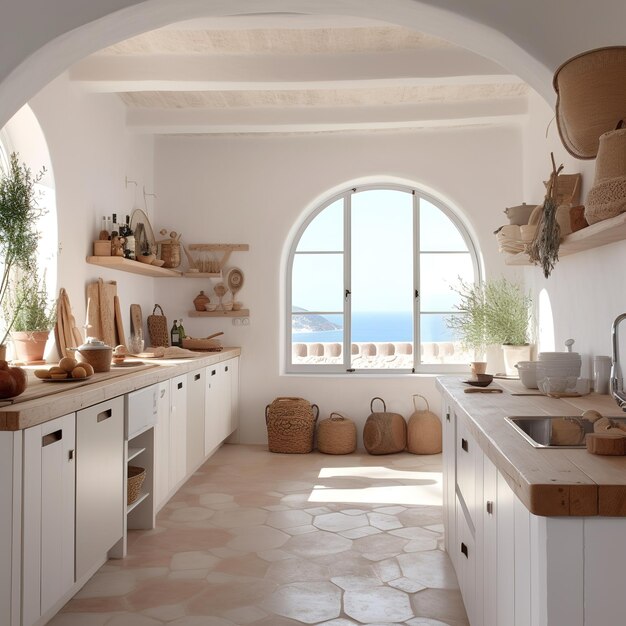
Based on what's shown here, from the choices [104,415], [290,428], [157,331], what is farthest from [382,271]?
[104,415]

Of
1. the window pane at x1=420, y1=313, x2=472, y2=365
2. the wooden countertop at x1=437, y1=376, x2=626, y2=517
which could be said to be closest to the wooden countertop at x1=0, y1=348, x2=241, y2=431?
the wooden countertop at x1=437, y1=376, x2=626, y2=517

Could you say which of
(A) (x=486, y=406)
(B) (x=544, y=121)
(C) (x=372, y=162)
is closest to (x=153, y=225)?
(C) (x=372, y=162)

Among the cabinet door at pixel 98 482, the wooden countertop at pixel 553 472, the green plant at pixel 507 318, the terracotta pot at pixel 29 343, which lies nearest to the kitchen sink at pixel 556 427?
the wooden countertop at pixel 553 472

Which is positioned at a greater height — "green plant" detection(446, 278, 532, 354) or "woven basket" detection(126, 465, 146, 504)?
"green plant" detection(446, 278, 532, 354)

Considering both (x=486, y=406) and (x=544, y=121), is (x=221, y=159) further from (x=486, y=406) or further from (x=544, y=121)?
(x=486, y=406)

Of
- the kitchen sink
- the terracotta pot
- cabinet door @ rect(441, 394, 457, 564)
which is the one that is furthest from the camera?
the terracotta pot

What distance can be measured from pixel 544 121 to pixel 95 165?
3.24 metres

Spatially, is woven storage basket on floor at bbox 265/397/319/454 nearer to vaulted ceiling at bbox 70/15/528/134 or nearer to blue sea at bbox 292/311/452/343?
blue sea at bbox 292/311/452/343

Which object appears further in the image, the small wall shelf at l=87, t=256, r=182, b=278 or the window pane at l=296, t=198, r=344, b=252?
the window pane at l=296, t=198, r=344, b=252

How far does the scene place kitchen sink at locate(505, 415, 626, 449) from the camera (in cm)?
214

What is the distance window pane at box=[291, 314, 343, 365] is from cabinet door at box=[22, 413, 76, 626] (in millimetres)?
3920

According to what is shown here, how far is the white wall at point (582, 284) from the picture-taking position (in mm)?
3023

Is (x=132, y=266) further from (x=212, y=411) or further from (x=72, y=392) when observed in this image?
(x=72, y=392)

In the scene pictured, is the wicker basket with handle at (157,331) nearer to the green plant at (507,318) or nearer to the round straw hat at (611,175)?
the green plant at (507,318)
